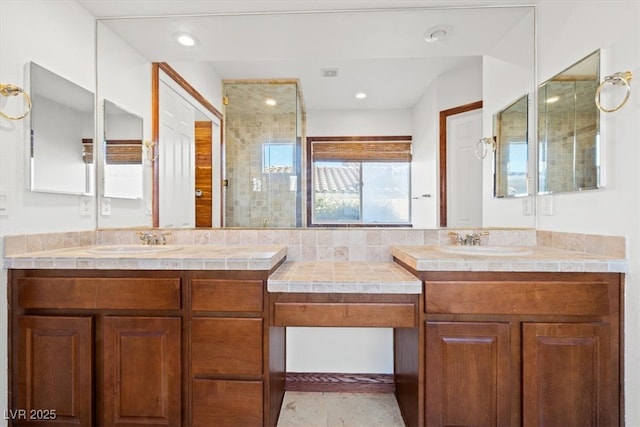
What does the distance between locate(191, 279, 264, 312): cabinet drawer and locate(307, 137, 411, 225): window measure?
2.20 ft

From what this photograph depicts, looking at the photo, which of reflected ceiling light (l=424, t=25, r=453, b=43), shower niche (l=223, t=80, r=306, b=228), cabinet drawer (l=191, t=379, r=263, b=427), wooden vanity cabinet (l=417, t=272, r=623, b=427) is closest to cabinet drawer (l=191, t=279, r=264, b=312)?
cabinet drawer (l=191, t=379, r=263, b=427)

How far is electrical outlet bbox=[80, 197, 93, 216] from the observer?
1822mm

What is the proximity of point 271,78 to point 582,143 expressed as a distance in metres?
1.66

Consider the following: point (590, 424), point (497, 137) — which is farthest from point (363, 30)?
→ point (590, 424)

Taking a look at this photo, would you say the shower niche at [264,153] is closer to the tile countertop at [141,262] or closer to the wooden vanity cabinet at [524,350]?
the tile countertop at [141,262]

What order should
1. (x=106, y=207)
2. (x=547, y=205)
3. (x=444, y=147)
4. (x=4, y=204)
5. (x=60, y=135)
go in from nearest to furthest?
1. (x=4, y=204)
2. (x=60, y=135)
3. (x=547, y=205)
4. (x=444, y=147)
5. (x=106, y=207)

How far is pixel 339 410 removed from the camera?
1764 mm

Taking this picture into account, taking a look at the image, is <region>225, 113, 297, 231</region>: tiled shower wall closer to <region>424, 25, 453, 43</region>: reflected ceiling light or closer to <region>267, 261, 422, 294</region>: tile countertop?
<region>267, 261, 422, 294</region>: tile countertop

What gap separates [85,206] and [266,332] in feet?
4.44

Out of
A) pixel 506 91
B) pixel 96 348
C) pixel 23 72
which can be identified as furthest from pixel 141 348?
pixel 506 91

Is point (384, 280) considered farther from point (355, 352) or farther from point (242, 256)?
point (355, 352)

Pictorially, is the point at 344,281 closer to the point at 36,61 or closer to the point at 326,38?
the point at 326,38

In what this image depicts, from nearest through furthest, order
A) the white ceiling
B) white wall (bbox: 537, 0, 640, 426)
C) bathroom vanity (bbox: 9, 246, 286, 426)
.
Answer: white wall (bbox: 537, 0, 640, 426) → bathroom vanity (bbox: 9, 246, 286, 426) → the white ceiling

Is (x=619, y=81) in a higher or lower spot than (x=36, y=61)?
lower
